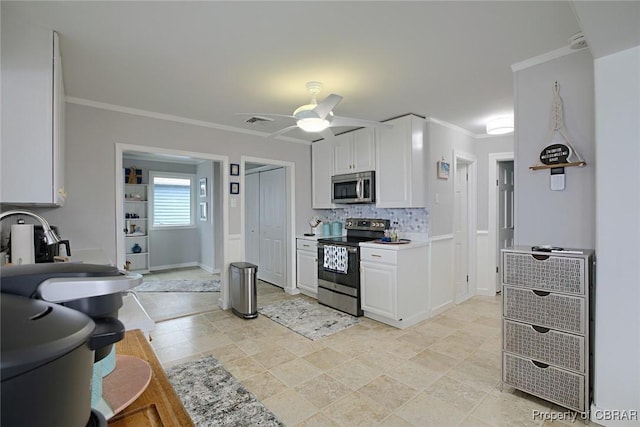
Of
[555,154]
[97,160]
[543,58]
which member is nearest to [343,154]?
[543,58]

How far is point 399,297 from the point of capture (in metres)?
3.44

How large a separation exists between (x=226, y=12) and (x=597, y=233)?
2563 mm

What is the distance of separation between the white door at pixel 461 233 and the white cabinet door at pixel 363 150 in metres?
1.32

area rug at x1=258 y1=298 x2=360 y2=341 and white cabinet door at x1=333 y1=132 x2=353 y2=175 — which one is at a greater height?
white cabinet door at x1=333 y1=132 x2=353 y2=175

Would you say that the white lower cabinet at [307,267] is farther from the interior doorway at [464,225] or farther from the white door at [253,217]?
the interior doorway at [464,225]

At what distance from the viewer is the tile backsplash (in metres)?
3.94

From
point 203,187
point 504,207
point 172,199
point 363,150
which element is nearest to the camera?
point 363,150

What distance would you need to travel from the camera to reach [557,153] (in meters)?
2.23

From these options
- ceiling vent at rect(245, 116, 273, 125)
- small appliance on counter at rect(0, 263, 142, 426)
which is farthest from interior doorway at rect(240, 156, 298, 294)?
small appliance on counter at rect(0, 263, 142, 426)

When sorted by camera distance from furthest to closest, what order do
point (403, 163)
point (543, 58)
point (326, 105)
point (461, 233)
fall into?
1. point (461, 233)
2. point (403, 163)
3. point (326, 105)
4. point (543, 58)

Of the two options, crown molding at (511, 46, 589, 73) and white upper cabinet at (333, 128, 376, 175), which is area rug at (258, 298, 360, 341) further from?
crown molding at (511, 46, 589, 73)

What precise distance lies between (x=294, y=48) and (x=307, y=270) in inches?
127

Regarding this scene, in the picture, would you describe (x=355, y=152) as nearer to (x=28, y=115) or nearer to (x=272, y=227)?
(x=272, y=227)

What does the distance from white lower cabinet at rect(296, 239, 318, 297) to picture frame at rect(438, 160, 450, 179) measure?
6.44ft
